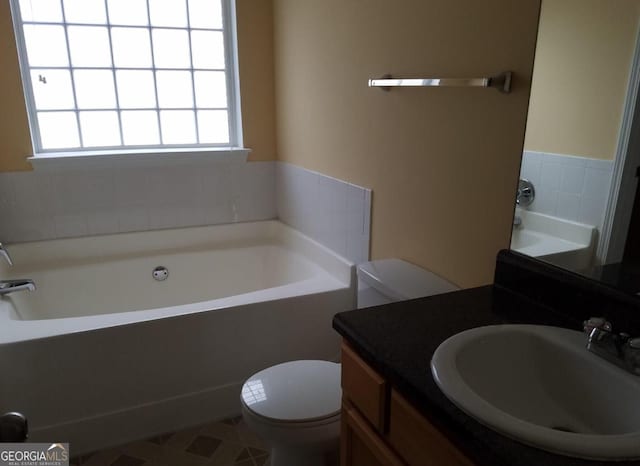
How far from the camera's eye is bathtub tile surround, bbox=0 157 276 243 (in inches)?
107

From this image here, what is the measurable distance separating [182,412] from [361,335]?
136 cm

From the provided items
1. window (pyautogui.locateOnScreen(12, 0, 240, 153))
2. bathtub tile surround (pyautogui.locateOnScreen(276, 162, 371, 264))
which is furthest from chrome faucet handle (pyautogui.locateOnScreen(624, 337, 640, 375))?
window (pyautogui.locateOnScreen(12, 0, 240, 153))

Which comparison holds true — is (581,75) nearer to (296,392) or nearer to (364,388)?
(364,388)

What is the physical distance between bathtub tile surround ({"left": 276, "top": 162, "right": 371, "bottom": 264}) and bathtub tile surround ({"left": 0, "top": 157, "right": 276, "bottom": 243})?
0.64ft

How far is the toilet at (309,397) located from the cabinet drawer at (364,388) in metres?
0.35

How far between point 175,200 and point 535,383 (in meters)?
2.46

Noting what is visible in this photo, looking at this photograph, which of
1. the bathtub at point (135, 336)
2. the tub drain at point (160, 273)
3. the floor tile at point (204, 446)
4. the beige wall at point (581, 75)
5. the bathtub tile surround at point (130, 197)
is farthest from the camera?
the tub drain at point (160, 273)

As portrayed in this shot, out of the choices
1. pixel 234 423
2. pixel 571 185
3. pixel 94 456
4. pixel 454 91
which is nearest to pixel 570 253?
pixel 571 185

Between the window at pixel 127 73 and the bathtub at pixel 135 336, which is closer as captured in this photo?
the bathtub at pixel 135 336

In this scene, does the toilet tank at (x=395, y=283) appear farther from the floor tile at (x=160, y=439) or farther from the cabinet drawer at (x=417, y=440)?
the floor tile at (x=160, y=439)

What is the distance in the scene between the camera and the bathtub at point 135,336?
1877 mm

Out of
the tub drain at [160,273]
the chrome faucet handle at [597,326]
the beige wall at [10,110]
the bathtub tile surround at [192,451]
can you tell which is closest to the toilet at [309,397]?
the bathtub tile surround at [192,451]

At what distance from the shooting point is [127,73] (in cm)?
288

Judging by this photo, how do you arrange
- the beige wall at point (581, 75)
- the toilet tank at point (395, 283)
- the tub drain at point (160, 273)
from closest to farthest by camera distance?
the beige wall at point (581, 75), the toilet tank at point (395, 283), the tub drain at point (160, 273)
